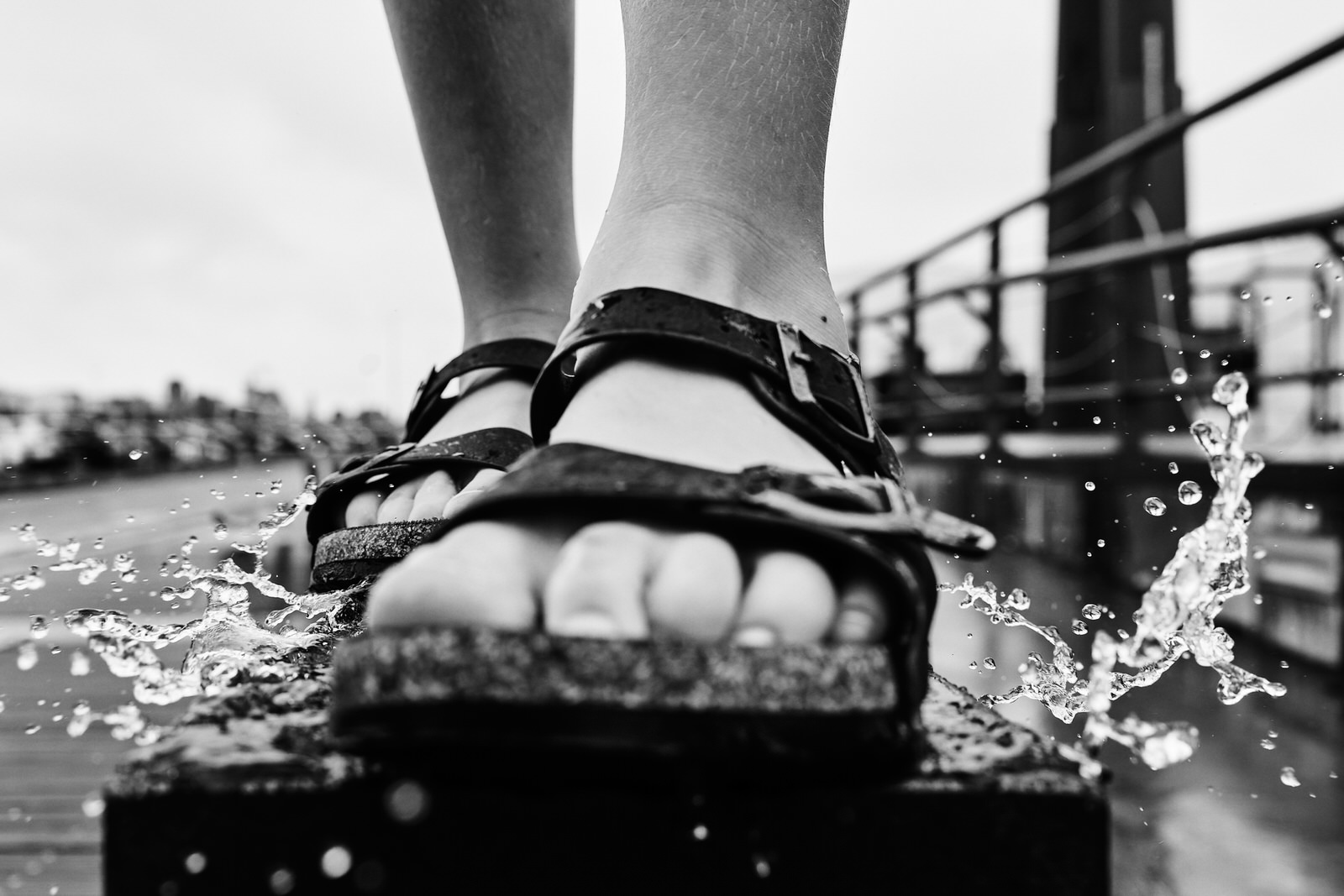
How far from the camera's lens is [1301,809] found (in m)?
0.68

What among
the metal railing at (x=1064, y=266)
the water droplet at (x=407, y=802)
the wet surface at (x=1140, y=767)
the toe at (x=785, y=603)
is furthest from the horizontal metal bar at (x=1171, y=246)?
the water droplet at (x=407, y=802)

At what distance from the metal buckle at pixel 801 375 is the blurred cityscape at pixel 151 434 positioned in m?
1.99

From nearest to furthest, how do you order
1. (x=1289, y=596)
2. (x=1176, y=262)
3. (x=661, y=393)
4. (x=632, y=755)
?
(x=632, y=755), (x=661, y=393), (x=1289, y=596), (x=1176, y=262)

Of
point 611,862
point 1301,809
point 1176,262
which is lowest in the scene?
point 1301,809

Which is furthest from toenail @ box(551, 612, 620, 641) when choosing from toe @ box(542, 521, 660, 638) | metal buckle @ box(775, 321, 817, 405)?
metal buckle @ box(775, 321, 817, 405)

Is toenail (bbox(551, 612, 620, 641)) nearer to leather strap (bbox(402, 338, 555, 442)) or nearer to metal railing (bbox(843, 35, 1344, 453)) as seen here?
leather strap (bbox(402, 338, 555, 442))

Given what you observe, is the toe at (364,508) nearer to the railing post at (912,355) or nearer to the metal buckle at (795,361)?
the metal buckle at (795,361)

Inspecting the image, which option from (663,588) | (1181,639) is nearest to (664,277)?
(663,588)

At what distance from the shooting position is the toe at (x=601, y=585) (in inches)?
13.8

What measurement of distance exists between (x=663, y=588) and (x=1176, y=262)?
1.95m

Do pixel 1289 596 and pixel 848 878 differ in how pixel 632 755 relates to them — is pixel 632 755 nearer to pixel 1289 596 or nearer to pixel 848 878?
pixel 848 878

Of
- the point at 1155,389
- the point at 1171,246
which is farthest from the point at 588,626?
the point at 1155,389

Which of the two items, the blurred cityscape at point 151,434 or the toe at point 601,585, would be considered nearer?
the toe at point 601,585

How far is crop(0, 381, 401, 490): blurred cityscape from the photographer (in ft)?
16.6
